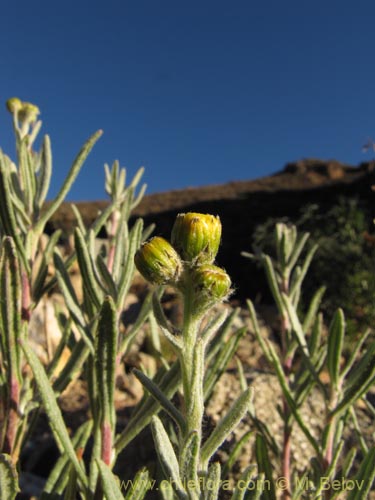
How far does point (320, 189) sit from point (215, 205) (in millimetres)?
3193

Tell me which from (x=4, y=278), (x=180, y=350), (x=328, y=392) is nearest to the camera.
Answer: (x=180, y=350)

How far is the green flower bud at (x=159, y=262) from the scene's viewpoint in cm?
74

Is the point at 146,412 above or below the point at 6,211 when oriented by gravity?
below

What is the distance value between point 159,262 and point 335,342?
584 millimetres

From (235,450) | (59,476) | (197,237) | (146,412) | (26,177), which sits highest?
(26,177)

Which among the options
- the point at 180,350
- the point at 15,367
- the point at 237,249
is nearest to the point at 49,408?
the point at 15,367

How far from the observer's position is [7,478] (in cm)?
77

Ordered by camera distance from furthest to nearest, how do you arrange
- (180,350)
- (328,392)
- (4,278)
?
1. (328,392)
2. (4,278)
3. (180,350)

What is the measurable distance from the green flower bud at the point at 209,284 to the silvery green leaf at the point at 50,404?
307 mm

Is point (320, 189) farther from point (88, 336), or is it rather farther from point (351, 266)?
point (88, 336)

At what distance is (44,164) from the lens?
1.27 metres

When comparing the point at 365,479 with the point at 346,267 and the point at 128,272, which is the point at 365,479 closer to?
the point at 128,272

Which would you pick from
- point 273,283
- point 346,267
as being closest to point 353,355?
point 273,283

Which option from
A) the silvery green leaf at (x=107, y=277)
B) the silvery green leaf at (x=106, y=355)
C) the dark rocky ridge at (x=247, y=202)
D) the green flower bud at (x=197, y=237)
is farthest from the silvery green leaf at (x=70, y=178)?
the dark rocky ridge at (x=247, y=202)
